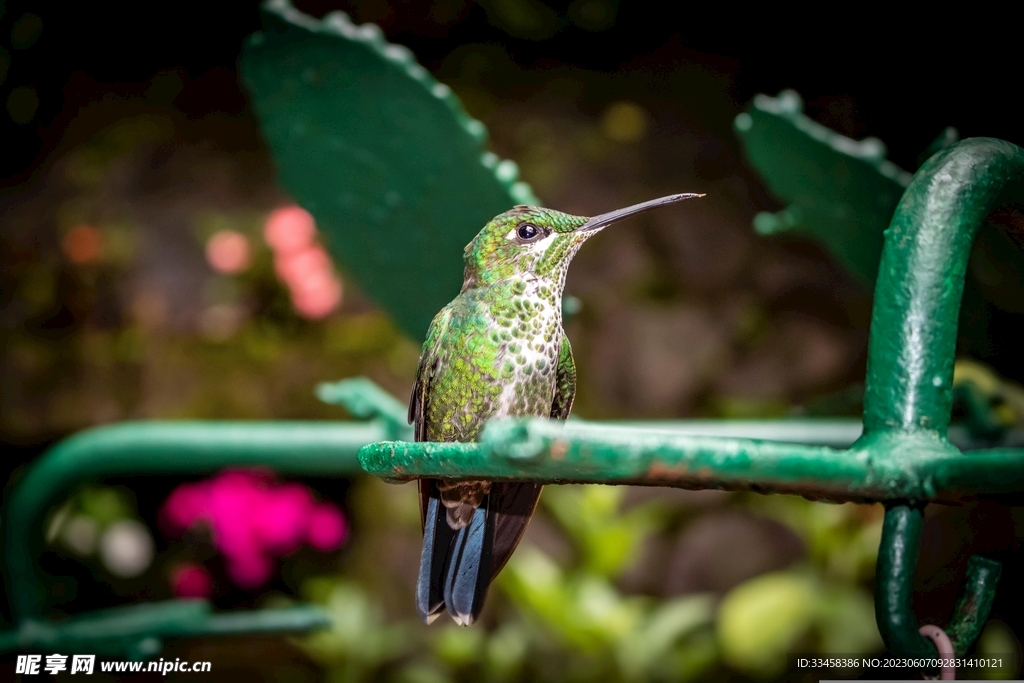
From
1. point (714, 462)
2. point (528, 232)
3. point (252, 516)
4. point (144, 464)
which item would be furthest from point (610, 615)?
point (714, 462)

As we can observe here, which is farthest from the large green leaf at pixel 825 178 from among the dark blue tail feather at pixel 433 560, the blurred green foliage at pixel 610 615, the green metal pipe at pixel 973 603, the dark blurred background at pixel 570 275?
the blurred green foliage at pixel 610 615

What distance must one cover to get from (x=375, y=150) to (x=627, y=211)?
12.8 inches

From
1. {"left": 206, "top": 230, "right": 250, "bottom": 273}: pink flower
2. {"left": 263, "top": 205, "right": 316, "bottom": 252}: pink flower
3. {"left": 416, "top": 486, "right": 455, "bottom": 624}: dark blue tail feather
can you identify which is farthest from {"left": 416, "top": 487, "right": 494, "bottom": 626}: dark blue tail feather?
{"left": 206, "top": 230, "right": 250, "bottom": 273}: pink flower

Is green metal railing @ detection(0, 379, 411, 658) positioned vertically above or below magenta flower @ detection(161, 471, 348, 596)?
above

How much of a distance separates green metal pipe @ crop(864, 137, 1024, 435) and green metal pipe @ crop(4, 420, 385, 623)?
0.61 meters

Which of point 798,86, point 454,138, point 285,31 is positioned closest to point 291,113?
point 285,31

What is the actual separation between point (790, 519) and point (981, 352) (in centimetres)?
183

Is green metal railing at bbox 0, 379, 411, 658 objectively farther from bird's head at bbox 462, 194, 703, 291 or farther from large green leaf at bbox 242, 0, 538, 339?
bird's head at bbox 462, 194, 703, 291

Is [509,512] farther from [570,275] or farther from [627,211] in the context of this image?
[570,275]

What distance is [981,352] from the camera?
983 mm

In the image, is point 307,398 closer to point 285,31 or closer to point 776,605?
point 776,605

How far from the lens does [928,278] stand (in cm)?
44

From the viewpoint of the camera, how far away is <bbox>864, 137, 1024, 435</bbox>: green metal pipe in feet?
1.40

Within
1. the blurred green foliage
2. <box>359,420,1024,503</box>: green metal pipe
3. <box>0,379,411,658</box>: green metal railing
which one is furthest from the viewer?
the blurred green foliage
